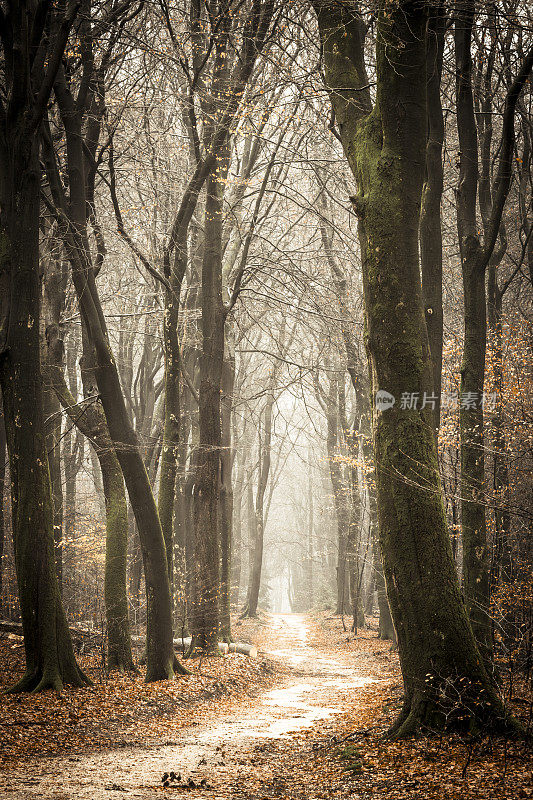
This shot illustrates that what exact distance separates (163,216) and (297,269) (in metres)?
3.18

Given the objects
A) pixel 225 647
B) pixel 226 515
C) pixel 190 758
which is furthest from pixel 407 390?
pixel 226 515

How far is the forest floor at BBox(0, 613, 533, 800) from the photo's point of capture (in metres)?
4.41

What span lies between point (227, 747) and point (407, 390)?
165 inches

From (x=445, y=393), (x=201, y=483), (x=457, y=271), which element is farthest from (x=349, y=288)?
(x=201, y=483)

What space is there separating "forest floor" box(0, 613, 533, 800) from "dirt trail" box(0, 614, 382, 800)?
0.02 metres

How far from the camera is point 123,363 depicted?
19438 millimetres

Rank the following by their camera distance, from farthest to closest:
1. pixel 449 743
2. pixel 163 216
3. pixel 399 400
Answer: pixel 163 216, pixel 399 400, pixel 449 743

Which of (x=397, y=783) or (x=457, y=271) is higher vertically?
(x=457, y=271)

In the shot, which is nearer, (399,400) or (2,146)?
(399,400)

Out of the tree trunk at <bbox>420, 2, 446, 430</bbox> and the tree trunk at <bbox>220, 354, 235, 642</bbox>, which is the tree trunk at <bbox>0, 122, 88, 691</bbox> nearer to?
the tree trunk at <bbox>220, 354, 235, 642</bbox>

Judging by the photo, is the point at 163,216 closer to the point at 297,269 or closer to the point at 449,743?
the point at 297,269

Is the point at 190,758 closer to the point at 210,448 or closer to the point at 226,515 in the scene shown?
the point at 210,448

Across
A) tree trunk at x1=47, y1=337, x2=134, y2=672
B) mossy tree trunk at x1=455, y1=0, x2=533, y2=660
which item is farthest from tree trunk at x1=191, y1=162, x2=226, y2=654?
mossy tree trunk at x1=455, y1=0, x2=533, y2=660

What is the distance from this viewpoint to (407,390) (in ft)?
19.0
